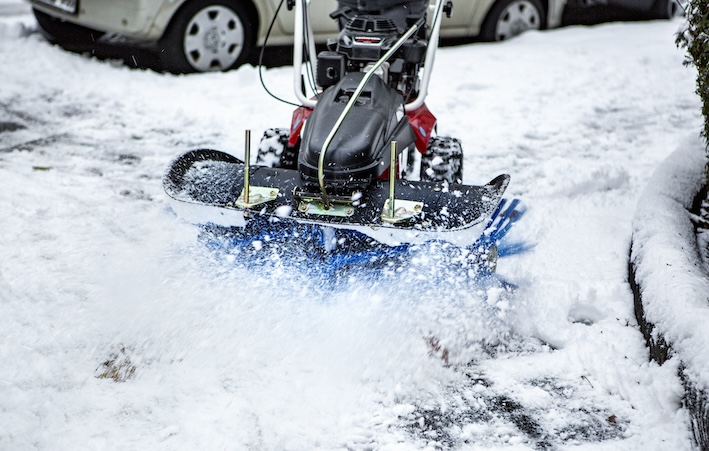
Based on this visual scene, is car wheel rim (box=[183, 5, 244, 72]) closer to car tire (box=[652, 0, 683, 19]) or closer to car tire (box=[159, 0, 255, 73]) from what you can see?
car tire (box=[159, 0, 255, 73])

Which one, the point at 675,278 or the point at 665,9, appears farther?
the point at 665,9

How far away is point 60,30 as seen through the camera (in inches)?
336

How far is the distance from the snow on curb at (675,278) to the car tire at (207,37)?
4.56m

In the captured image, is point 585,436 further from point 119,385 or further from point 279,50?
point 279,50

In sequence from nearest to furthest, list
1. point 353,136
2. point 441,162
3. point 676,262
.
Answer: point 676,262
point 353,136
point 441,162

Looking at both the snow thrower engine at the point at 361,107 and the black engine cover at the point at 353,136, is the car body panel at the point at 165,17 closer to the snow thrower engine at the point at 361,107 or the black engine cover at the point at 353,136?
the snow thrower engine at the point at 361,107

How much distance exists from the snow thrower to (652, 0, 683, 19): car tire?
7.27 m

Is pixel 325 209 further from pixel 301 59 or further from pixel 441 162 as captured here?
pixel 301 59

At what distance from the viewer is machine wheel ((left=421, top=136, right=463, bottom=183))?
175 inches

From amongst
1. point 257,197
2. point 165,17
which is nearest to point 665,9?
point 165,17

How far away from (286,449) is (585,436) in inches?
45.2

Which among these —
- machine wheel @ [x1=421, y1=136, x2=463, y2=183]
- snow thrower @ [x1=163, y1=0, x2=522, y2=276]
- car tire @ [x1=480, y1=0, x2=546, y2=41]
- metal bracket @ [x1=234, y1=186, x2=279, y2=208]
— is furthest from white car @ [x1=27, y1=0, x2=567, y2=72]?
metal bracket @ [x1=234, y1=186, x2=279, y2=208]

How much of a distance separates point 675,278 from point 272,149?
2.30m

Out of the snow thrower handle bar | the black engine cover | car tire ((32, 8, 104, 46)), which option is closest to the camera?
the black engine cover
